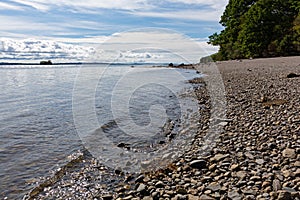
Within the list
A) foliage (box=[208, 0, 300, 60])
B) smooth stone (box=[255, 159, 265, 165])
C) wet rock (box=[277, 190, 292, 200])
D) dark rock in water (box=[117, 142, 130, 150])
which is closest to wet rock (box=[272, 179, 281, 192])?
wet rock (box=[277, 190, 292, 200])

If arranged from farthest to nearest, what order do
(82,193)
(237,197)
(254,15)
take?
(254,15), (82,193), (237,197)

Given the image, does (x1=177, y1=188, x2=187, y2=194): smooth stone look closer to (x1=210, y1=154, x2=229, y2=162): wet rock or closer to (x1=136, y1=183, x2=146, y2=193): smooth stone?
(x1=136, y1=183, x2=146, y2=193): smooth stone

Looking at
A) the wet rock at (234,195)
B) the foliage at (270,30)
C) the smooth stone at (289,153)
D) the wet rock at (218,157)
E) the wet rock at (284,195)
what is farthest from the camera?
the foliage at (270,30)

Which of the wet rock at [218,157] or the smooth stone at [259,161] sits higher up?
the smooth stone at [259,161]

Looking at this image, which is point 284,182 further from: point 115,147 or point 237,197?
point 115,147

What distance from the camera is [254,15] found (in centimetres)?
4688

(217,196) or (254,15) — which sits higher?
(254,15)

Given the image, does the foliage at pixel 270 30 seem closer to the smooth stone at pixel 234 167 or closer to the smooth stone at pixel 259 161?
the smooth stone at pixel 259 161

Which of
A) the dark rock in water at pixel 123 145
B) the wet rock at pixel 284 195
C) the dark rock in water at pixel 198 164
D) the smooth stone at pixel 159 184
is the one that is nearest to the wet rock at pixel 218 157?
the dark rock in water at pixel 198 164

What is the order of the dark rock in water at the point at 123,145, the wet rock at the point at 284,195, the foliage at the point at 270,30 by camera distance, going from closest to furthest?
1. the wet rock at the point at 284,195
2. the dark rock in water at the point at 123,145
3. the foliage at the point at 270,30

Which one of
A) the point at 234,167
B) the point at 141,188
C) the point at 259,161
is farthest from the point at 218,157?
the point at 141,188

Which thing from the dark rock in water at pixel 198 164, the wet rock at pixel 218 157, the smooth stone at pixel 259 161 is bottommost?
the dark rock in water at pixel 198 164

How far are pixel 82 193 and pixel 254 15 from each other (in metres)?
48.3

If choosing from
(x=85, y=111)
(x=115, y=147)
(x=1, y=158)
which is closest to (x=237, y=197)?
(x=115, y=147)
